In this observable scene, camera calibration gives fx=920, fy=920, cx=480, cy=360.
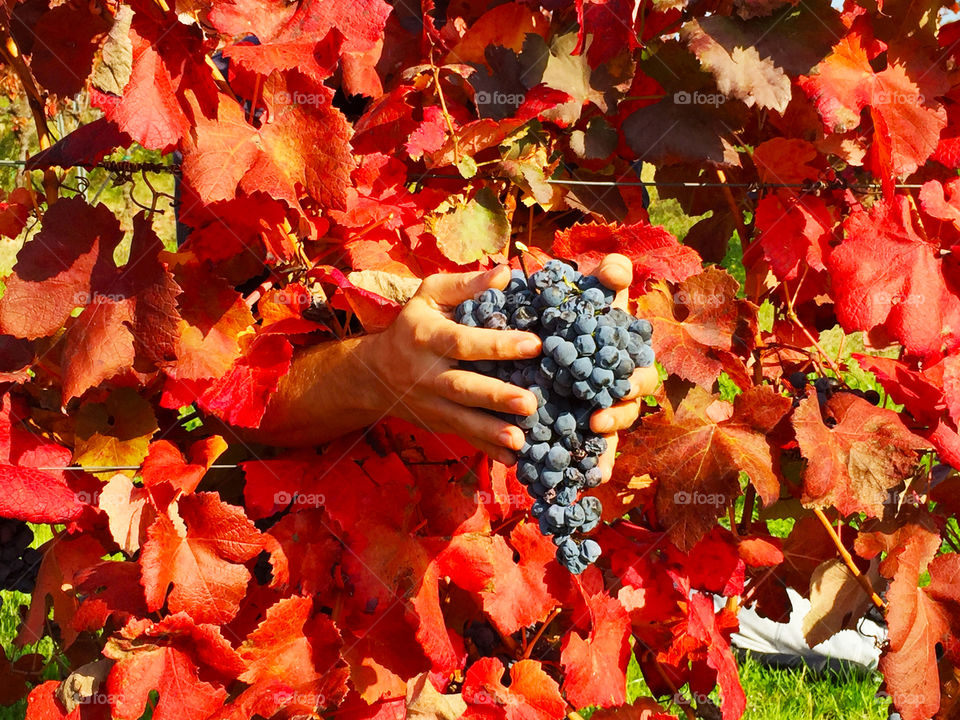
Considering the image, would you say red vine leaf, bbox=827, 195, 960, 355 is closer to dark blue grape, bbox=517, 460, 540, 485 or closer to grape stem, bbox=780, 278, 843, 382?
grape stem, bbox=780, 278, 843, 382

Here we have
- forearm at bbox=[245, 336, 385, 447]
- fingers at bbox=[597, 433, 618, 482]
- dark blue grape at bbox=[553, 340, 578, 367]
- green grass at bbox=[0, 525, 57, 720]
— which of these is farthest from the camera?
green grass at bbox=[0, 525, 57, 720]

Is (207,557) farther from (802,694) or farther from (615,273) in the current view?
(802,694)

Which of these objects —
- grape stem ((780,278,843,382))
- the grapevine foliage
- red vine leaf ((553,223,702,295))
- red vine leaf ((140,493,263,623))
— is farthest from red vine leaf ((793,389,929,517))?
red vine leaf ((140,493,263,623))

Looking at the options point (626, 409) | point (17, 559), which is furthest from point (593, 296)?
point (17, 559)

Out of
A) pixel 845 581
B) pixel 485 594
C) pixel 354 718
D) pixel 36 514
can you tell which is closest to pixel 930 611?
pixel 845 581

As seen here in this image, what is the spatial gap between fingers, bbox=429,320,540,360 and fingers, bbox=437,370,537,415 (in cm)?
3

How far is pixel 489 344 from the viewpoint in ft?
3.52

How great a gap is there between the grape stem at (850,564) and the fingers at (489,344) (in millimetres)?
692

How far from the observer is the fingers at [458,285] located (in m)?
1.11

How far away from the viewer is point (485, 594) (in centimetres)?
137

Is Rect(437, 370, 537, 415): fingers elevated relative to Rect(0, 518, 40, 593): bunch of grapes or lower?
elevated

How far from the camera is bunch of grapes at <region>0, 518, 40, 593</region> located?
1.61 metres

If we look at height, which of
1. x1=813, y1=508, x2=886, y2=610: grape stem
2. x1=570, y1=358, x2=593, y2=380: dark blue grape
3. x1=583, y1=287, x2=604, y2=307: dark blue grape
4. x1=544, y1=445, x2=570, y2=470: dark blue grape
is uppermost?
x1=583, y1=287, x2=604, y2=307: dark blue grape

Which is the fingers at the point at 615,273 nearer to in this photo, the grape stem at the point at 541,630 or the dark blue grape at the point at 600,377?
the dark blue grape at the point at 600,377
